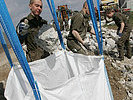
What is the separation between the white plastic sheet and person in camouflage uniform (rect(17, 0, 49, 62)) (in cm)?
31

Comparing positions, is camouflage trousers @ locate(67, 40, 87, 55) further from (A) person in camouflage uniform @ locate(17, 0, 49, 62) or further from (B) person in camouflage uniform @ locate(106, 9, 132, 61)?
(B) person in camouflage uniform @ locate(106, 9, 132, 61)

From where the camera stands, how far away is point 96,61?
1353mm

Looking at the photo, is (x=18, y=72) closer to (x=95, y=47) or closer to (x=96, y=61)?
(x=96, y=61)

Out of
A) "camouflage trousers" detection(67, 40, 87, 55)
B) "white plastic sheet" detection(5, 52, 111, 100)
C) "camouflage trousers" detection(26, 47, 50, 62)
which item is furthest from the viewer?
"camouflage trousers" detection(67, 40, 87, 55)

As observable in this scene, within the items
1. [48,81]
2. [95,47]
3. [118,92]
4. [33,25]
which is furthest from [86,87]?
[95,47]

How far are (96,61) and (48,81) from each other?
0.74 m

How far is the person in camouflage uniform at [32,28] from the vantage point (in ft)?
5.23

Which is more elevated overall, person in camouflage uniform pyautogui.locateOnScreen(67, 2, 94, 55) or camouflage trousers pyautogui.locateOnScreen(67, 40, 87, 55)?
person in camouflage uniform pyautogui.locateOnScreen(67, 2, 94, 55)

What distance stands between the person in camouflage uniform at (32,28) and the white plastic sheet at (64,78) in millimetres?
312

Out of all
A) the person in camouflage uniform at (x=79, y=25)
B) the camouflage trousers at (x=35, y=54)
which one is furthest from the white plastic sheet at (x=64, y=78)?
the person in camouflage uniform at (x=79, y=25)

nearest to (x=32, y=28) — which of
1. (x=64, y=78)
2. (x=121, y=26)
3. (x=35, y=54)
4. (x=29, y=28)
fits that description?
(x=29, y=28)

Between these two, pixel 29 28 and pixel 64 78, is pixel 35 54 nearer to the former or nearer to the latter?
pixel 29 28

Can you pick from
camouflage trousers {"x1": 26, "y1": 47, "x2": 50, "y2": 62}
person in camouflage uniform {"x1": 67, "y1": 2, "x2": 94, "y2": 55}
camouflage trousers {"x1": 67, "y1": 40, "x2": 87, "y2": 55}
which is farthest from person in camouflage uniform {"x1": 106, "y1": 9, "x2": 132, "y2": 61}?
camouflage trousers {"x1": 26, "y1": 47, "x2": 50, "y2": 62}

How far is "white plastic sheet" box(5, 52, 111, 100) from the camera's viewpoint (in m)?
1.03
